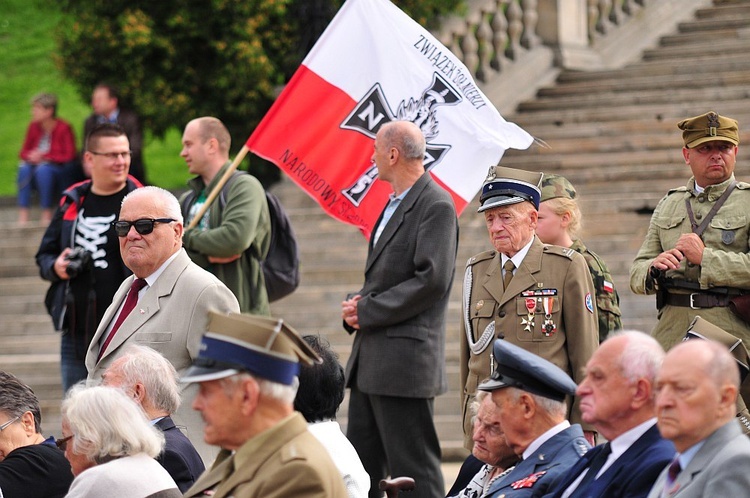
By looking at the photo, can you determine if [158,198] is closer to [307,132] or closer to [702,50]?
[307,132]

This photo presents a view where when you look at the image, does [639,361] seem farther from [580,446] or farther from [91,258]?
[91,258]

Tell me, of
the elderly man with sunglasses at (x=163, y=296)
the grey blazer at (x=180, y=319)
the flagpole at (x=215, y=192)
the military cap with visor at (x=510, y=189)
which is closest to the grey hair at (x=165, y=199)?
the elderly man with sunglasses at (x=163, y=296)

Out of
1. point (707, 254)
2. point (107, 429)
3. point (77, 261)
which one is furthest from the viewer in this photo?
point (77, 261)

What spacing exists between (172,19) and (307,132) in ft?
24.1

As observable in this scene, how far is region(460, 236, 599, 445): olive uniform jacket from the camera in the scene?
732 centimetres

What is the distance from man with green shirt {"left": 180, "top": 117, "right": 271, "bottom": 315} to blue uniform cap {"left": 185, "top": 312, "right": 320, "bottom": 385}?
4295 mm

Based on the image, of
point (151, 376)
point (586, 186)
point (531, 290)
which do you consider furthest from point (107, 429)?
point (586, 186)

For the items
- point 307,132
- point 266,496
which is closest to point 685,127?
point 307,132

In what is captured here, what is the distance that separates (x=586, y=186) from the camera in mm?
14391

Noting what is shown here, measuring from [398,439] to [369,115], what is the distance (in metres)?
2.21

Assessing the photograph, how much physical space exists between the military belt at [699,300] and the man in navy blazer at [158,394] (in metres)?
2.77

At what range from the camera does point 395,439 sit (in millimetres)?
8016

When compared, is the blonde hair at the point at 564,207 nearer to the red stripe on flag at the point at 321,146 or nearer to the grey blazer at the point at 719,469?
the red stripe on flag at the point at 321,146

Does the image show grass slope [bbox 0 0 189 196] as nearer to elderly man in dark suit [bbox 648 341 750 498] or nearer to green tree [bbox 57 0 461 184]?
green tree [bbox 57 0 461 184]
